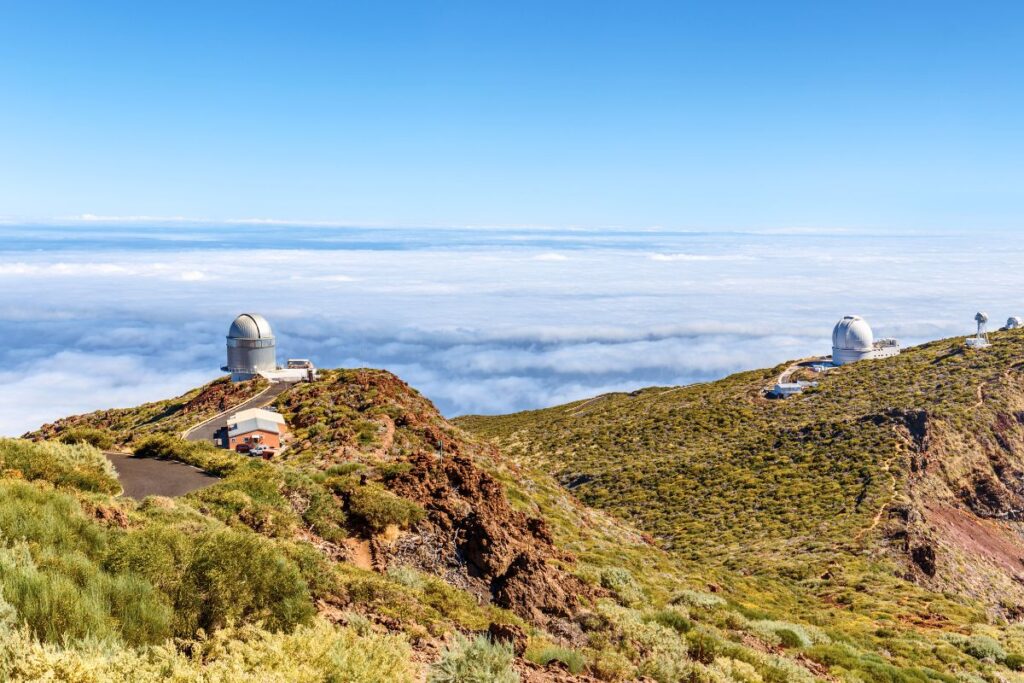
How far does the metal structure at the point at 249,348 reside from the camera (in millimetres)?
39625

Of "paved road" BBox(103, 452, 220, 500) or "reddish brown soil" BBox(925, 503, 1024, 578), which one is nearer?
"paved road" BBox(103, 452, 220, 500)

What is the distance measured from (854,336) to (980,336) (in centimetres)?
997

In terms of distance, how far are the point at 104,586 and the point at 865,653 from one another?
53.0ft

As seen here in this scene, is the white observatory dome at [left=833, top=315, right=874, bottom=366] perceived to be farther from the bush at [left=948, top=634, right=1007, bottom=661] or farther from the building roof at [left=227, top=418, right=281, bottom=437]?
the building roof at [left=227, top=418, right=281, bottom=437]

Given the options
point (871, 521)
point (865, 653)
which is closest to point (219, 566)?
point (865, 653)

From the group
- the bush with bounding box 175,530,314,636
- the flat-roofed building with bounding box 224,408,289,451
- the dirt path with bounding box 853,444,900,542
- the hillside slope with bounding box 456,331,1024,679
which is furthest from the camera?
the dirt path with bounding box 853,444,900,542

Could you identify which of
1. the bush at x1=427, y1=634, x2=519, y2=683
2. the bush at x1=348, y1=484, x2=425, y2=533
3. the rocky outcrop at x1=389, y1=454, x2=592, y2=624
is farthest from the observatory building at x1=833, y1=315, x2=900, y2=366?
the bush at x1=427, y1=634, x2=519, y2=683

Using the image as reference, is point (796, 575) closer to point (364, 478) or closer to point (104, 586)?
point (364, 478)

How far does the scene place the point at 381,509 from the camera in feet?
49.2

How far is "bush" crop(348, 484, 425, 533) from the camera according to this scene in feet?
48.7

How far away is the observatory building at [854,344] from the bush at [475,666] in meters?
63.5

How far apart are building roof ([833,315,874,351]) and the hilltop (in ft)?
72.4

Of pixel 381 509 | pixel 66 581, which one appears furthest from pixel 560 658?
pixel 66 581

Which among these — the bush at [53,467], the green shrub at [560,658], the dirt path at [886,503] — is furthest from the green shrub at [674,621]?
the dirt path at [886,503]
